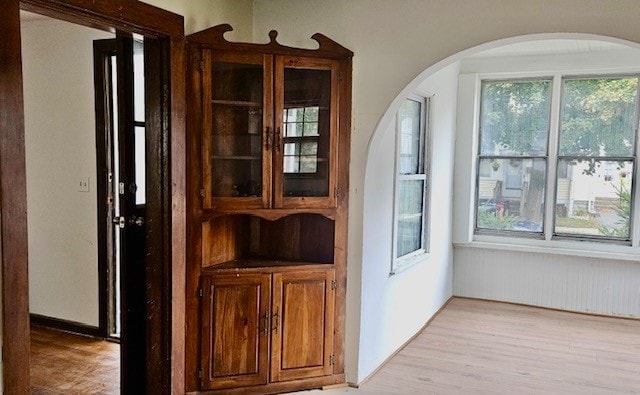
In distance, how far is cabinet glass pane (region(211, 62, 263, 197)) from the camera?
2822mm

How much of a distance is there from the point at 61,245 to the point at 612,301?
197 inches

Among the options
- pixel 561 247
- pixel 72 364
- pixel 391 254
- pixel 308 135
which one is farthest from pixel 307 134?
pixel 561 247

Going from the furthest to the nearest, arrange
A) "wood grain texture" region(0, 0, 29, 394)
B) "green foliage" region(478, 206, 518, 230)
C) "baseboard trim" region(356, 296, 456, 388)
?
"green foliage" region(478, 206, 518, 230) → "baseboard trim" region(356, 296, 456, 388) → "wood grain texture" region(0, 0, 29, 394)

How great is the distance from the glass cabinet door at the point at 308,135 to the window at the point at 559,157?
111 inches

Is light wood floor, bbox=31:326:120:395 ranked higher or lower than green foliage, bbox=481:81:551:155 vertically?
lower

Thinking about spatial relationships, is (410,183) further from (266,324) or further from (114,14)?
(114,14)

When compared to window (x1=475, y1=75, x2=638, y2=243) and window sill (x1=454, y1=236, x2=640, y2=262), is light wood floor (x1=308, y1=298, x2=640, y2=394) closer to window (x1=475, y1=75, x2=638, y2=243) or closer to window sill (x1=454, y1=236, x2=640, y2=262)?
window sill (x1=454, y1=236, x2=640, y2=262)

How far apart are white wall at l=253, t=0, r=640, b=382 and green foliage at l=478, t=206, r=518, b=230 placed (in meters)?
2.65

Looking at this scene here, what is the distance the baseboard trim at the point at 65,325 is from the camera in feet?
12.7

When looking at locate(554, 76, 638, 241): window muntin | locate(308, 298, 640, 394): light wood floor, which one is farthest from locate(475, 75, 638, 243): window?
locate(308, 298, 640, 394): light wood floor

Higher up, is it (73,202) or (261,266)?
(73,202)

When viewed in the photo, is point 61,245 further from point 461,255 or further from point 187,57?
point 461,255

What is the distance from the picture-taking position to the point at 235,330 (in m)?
2.90

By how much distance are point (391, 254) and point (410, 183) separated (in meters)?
0.78
